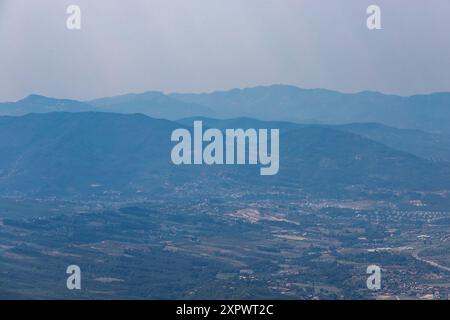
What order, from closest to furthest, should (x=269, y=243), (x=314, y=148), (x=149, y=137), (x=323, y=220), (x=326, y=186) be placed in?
(x=269, y=243), (x=323, y=220), (x=326, y=186), (x=314, y=148), (x=149, y=137)

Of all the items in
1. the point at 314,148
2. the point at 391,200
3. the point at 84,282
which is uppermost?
the point at 314,148

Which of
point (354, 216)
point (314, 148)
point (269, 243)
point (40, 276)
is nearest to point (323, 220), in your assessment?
point (354, 216)

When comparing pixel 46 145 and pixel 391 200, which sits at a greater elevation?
pixel 46 145

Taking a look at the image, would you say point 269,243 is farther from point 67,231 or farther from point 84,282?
point 84,282
